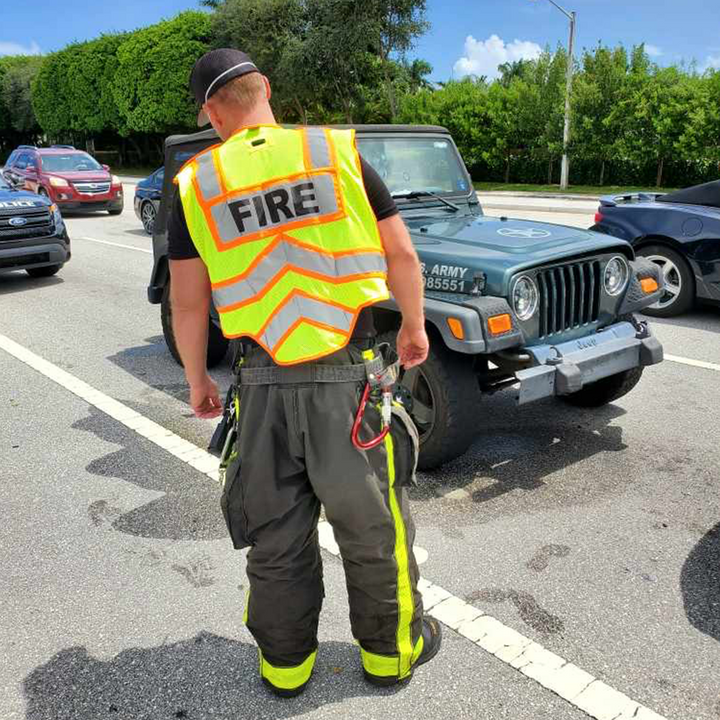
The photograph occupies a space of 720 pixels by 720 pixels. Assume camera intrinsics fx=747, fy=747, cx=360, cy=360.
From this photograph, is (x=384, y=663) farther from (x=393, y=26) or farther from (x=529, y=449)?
(x=393, y=26)

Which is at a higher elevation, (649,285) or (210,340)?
(649,285)

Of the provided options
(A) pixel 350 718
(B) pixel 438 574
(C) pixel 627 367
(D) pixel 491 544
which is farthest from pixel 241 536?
(C) pixel 627 367

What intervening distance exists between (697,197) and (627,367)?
431 cm

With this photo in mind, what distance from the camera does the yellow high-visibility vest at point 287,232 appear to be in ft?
7.00

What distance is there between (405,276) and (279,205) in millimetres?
465

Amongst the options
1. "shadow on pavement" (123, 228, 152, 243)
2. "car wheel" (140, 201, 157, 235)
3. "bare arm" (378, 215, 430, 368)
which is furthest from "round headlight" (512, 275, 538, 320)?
"car wheel" (140, 201, 157, 235)

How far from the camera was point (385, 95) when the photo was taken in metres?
37.2

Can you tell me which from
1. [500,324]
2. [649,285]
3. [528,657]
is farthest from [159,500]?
[649,285]

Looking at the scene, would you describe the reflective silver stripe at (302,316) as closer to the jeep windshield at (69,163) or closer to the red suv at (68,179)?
the red suv at (68,179)

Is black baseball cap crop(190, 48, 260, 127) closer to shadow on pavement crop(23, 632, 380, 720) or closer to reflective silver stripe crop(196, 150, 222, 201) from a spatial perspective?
reflective silver stripe crop(196, 150, 222, 201)

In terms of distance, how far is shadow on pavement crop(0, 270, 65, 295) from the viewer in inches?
380

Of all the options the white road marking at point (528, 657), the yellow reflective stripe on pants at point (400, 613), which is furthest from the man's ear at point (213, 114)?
the white road marking at point (528, 657)

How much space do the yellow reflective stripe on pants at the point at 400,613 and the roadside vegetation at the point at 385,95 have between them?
82.4 feet

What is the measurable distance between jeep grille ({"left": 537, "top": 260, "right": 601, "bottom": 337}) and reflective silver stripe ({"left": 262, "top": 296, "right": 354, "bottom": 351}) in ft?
6.60
